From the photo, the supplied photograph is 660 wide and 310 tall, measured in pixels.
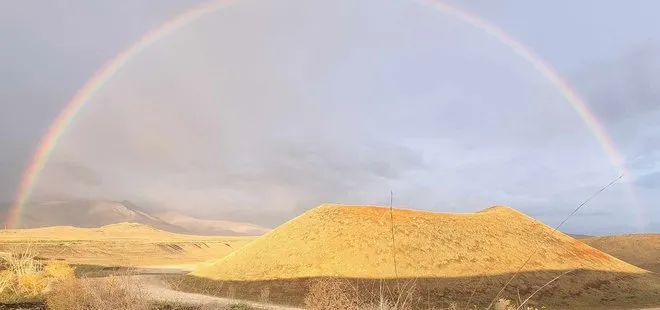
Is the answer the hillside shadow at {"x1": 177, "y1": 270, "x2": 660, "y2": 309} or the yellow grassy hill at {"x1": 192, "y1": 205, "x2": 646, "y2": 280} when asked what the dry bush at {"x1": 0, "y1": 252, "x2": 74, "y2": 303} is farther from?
the yellow grassy hill at {"x1": 192, "y1": 205, "x2": 646, "y2": 280}

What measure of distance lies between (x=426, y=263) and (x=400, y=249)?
314 cm

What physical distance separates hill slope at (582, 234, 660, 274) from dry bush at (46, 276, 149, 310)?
283 ft

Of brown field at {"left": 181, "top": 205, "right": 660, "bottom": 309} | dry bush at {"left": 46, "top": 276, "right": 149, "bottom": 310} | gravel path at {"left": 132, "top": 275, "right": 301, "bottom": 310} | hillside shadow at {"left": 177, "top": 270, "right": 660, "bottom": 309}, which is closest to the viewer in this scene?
dry bush at {"left": 46, "top": 276, "right": 149, "bottom": 310}

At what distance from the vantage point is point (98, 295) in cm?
2345

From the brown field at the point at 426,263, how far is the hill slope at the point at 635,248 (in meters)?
30.0

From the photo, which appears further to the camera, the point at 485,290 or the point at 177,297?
the point at 485,290

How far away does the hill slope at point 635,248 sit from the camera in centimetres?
9000

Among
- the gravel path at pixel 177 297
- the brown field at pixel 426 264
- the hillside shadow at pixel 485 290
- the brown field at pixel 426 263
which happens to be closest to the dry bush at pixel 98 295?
the gravel path at pixel 177 297

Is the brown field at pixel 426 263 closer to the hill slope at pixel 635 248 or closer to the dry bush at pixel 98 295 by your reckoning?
the dry bush at pixel 98 295

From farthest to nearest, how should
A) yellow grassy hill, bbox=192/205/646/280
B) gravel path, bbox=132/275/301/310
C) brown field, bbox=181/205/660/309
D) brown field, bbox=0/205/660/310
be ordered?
1. yellow grassy hill, bbox=192/205/646/280
2. brown field, bbox=181/205/660/309
3. brown field, bbox=0/205/660/310
4. gravel path, bbox=132/275/301/310

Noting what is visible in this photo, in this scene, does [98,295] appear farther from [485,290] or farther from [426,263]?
[426,263]

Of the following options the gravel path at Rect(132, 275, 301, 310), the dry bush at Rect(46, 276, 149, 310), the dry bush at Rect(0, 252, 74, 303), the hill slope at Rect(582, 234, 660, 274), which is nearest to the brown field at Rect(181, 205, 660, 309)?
the gravel path at Rect(132, 275, 301, 310)

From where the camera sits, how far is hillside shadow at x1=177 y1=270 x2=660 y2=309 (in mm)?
45250

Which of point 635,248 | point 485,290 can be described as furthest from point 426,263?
point 635,248
